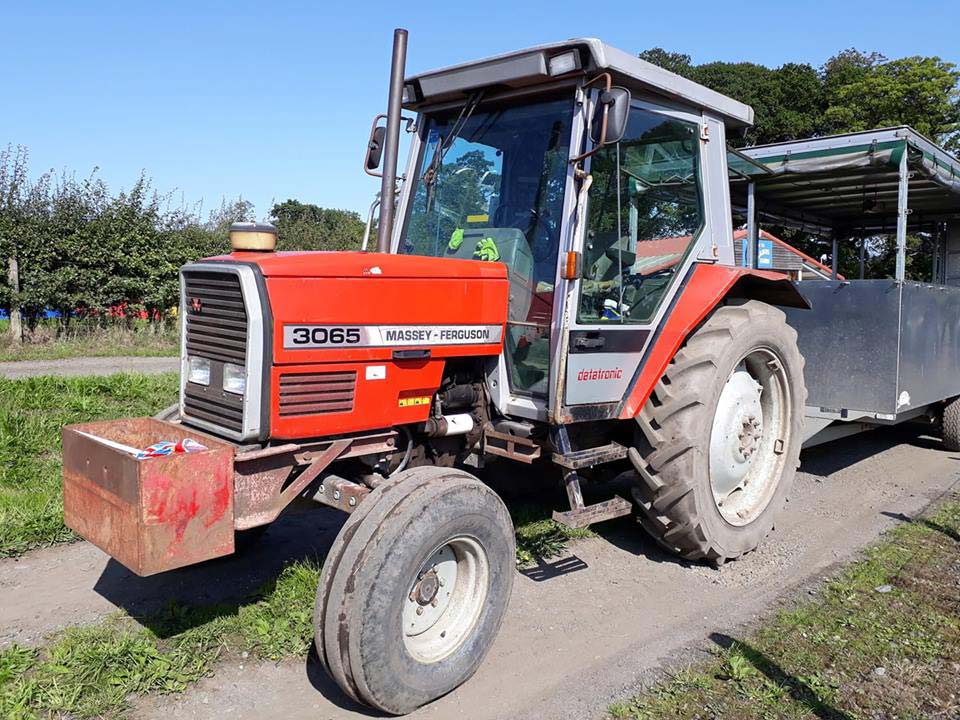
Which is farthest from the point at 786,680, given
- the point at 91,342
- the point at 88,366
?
the point at 91,342

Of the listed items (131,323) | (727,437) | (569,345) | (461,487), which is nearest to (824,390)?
(727,437)

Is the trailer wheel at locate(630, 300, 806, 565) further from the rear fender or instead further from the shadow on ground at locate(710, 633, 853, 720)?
the shadow on ground at locate(710, 633, 853, 720)

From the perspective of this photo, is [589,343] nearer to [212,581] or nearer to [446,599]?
[446,599]

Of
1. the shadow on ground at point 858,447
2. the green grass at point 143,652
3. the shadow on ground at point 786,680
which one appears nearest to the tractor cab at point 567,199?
the shadow on ground at point 786,680

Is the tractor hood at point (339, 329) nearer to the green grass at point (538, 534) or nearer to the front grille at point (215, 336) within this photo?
the front grille at point (215, 336)

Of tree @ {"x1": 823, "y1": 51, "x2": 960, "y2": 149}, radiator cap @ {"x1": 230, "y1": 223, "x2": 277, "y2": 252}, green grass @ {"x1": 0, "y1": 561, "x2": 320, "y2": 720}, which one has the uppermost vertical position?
tree @ {"x1": 823, "y1": 51, "x2": 960, "y2": 149}

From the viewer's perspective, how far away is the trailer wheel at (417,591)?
9.27ft

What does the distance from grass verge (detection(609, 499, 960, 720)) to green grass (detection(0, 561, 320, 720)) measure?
159cm

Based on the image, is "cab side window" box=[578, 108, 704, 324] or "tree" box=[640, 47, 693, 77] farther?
Result: "tree" box=[640, 47, 693, 77]

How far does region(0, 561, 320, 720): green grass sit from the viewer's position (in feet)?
9.78

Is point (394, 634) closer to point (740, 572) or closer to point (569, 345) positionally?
point (569, 345)

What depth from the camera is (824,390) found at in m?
6.12

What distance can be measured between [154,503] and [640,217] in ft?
9.17

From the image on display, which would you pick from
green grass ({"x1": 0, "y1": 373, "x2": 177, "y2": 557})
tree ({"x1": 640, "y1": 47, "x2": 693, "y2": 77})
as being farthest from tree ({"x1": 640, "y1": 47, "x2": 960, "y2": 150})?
green grass ({"x1": 0, "y1": 373, "x2": 177, "y2": 557})
